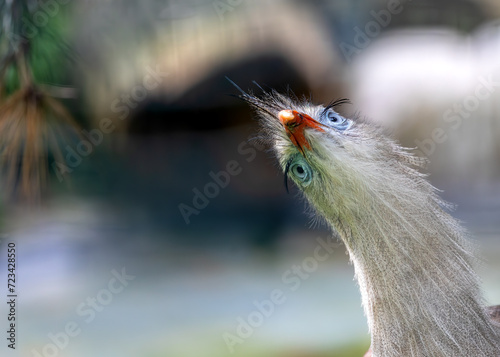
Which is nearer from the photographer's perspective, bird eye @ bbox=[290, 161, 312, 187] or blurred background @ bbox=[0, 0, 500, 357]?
bird eye @ bbox=[290, 161, 312, 187]

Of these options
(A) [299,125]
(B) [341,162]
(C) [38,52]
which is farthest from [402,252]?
(C) [38,52]

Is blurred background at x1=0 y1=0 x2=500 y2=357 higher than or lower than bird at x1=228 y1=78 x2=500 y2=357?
higher

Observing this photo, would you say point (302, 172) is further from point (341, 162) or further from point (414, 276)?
point (414, 276)

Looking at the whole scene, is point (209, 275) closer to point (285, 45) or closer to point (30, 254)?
point (30, 254)

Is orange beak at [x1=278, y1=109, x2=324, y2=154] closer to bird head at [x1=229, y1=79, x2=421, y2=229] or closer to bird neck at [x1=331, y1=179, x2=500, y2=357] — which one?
bird head at [x1=229, y1=79, x2=421, y2=229]

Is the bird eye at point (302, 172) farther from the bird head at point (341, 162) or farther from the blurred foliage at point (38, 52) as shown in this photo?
the blurred foliage at point (38, 52)

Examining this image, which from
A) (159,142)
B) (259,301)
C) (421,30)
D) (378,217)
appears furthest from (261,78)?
(378,217)

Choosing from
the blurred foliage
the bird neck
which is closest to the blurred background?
the blurred foliage
